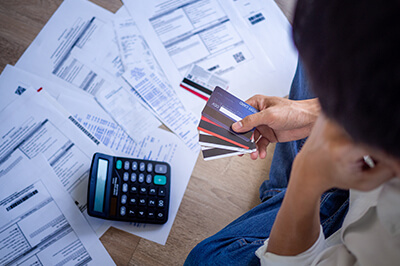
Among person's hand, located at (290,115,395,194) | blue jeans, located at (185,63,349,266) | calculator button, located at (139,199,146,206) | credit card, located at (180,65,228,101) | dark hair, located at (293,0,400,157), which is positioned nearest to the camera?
dark hair, located at (293,0,400,157)

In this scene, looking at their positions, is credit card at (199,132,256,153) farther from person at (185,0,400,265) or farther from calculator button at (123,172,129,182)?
calculator button at (123,172,129,182)

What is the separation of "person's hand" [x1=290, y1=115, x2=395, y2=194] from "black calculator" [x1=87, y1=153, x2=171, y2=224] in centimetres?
35

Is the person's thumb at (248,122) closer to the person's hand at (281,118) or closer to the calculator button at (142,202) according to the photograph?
the person's hand at (281,118)

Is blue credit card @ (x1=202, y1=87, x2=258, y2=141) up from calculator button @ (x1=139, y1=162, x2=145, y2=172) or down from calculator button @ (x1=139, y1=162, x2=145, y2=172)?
up

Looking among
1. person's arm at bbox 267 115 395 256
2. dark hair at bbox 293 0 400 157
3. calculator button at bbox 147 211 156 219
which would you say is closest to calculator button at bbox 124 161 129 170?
calculator button at bbox 147 211 156 219

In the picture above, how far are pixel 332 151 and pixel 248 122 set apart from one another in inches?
10.7

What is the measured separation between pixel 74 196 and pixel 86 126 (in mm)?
151

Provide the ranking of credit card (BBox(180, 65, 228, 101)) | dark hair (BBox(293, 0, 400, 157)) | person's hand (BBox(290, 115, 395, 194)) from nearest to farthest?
dark hair (BBox(293, 0, 400, 157)) → person's hand (BBox(290, 115, 395, 194)) → credit card (BBox(180, 65, 228, 101))

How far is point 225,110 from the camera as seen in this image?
2.09ft

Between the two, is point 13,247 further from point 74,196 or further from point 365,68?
point 365,68

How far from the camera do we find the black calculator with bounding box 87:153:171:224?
66cm

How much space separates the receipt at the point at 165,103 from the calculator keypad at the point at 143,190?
0.09 metres

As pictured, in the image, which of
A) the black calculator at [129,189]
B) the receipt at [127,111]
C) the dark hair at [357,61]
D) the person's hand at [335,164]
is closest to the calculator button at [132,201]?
the black calculator at [129,189]

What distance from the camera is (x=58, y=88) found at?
0.75 metres
